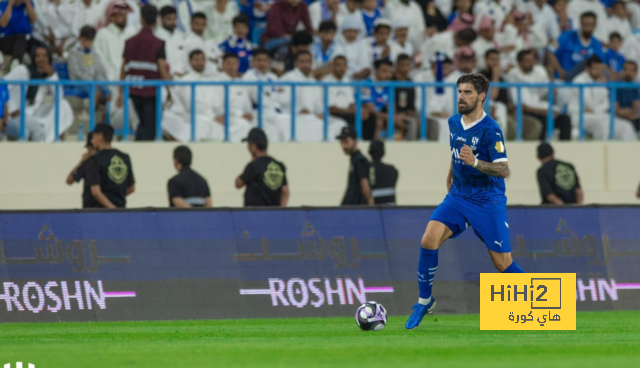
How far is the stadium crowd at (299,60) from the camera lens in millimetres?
19141

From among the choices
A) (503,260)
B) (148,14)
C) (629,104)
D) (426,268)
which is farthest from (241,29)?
(503,260)

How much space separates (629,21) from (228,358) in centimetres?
1748

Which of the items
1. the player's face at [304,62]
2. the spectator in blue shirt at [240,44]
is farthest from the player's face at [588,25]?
the spectator in blue shirt at [240,44]

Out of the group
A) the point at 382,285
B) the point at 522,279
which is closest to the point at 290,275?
the point at 382,285

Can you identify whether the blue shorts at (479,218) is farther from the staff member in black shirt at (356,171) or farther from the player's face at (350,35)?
the player's face at (350,35)

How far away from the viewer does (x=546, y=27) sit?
23.3m

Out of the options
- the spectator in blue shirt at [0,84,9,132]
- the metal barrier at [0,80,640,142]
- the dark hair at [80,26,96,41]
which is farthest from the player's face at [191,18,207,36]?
the spectator in blue shirt at [0,84,9,132]

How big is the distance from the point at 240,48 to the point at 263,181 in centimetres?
454

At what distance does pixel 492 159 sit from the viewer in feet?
36.9

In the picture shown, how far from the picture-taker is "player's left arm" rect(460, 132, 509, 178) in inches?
435

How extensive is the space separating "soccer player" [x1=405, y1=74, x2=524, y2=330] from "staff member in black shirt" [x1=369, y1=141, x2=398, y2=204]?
6.04 metres

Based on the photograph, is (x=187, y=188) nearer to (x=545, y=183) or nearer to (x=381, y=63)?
(x=381, y=63)

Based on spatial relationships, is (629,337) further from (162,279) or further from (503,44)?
(503,44)

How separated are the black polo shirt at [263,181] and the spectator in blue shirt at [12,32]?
4.77 m
